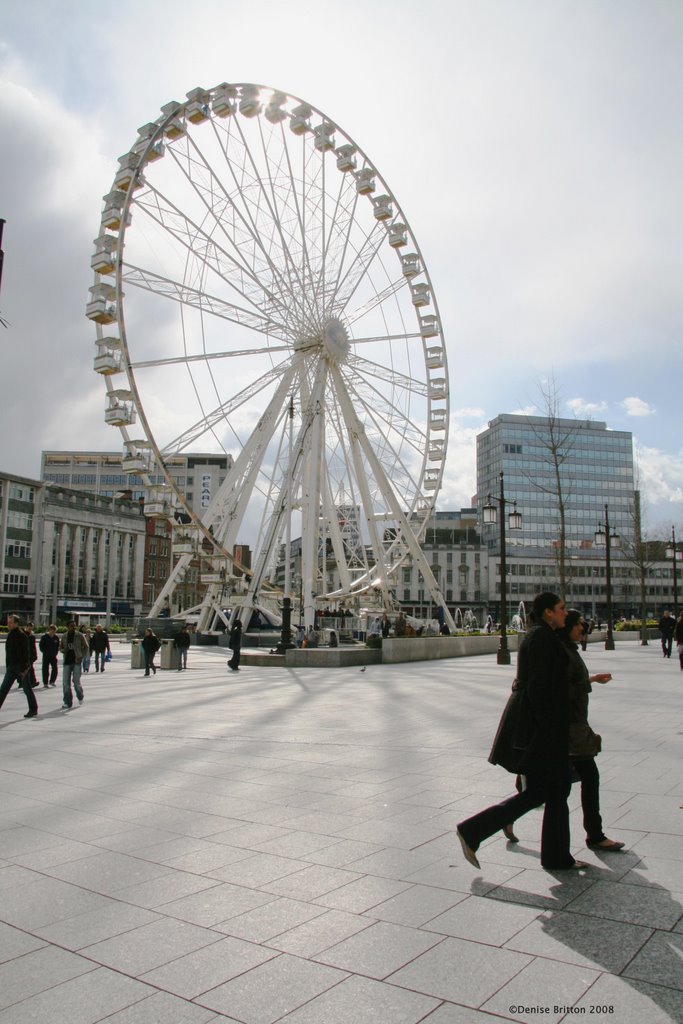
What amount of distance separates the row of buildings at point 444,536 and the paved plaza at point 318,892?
77089mm

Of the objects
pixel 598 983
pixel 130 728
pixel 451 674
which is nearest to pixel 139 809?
pixel 598 983

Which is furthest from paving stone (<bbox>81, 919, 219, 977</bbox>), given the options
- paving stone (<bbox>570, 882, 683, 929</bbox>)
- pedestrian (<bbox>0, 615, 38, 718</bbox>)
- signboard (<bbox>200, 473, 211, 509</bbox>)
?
signboard (<bbox>200, 473, 211, 509</bbox>)

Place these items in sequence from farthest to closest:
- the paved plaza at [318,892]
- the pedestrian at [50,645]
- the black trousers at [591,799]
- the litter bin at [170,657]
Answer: the litter bin at [170,657] < the pedestrian at [50,645] < the black trousers at [591,799] < the paved plaza at [318,892]

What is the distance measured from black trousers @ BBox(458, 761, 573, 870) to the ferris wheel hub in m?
29.8

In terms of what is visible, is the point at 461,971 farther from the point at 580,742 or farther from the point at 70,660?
the point at 70,660

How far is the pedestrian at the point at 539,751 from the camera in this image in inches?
209

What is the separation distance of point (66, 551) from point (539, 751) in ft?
298

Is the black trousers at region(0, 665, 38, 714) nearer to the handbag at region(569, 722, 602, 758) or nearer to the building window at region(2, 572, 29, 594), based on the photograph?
the handbag at region(569, 722, 602, 758)

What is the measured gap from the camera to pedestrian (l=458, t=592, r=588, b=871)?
209 inches

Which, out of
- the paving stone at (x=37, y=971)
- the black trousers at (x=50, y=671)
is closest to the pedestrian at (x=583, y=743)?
the paving stone at (x=37, y=971)

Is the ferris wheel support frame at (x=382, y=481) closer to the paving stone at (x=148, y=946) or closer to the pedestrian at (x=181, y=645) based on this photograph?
the pedestrian at (x=181, y=645)

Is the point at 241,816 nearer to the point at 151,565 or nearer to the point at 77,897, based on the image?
the point at 77,897

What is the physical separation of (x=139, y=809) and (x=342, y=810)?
1846 mm

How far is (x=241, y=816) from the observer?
7.08 m
